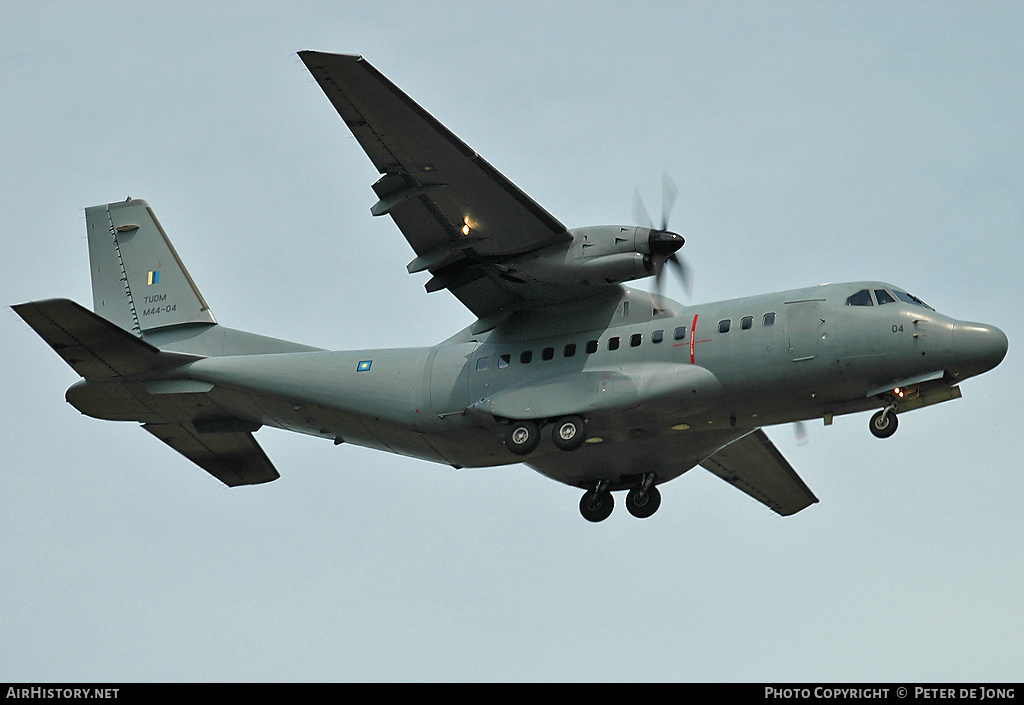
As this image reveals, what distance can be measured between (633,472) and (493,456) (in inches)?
101

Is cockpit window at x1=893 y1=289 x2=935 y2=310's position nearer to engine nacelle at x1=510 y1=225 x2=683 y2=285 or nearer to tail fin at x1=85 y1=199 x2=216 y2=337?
engine nacelle at x1=510 y1=225 x2=683 y2=285

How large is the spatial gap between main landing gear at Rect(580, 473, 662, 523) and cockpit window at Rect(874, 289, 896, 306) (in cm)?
523

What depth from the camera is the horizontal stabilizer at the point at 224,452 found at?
2256cm

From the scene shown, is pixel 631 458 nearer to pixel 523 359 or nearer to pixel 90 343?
pixel 523 359

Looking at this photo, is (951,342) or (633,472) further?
(633,472)

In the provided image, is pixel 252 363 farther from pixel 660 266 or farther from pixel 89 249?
pixel 660 266

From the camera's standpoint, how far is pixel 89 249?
24156mm

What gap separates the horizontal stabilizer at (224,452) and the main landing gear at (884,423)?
1063cm

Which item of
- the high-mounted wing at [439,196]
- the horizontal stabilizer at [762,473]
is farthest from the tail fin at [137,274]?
the horizontal stabilizer at [762,473]

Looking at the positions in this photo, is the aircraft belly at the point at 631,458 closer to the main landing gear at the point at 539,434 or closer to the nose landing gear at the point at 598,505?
the nose landing gear at the point at 598,505

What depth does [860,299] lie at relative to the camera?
723 inches
